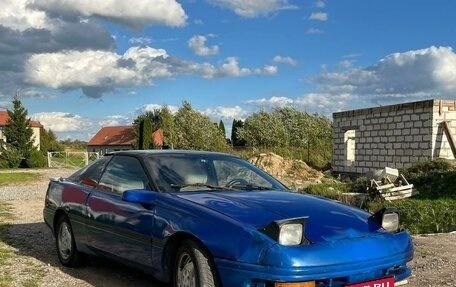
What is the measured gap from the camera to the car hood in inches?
165

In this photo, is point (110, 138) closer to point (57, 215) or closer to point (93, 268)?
point (57, 215)

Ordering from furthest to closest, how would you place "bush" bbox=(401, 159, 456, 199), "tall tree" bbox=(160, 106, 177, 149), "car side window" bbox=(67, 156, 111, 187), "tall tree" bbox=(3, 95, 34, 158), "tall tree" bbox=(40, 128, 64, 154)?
"tall tree" bbox=(40, 128, 64, 154) → "tall tree" bbox=(160, 106, 177, 149) → "tall tree" bbox=(3, 95, 34, 158) → "bush" bbox=(401, 159, 456, 199) → "car side window" bbox=(67, 156, 111, 187)

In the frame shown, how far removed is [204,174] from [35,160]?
44.9 metres

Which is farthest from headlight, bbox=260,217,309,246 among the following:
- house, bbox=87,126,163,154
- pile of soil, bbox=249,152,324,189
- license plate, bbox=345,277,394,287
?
house, bbox=87,126,163,154

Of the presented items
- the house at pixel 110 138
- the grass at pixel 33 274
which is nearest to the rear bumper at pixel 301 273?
the grass at pixel 33 274

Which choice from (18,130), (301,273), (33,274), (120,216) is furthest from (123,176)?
(18,130)

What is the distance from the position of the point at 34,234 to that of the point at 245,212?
6.33m

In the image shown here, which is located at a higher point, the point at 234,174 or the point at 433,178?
the point at 234,174

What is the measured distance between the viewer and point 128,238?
5266mm

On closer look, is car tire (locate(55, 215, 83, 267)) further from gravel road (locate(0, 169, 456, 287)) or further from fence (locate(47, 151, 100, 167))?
fence (locate(47, 151, 100, 167))

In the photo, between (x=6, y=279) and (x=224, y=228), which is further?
(x=6, y=279)

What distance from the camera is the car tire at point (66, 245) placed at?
6574 mm

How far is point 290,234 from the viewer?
13.1 feet

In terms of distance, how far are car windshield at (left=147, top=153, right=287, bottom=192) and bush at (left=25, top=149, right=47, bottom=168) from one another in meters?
43.8
